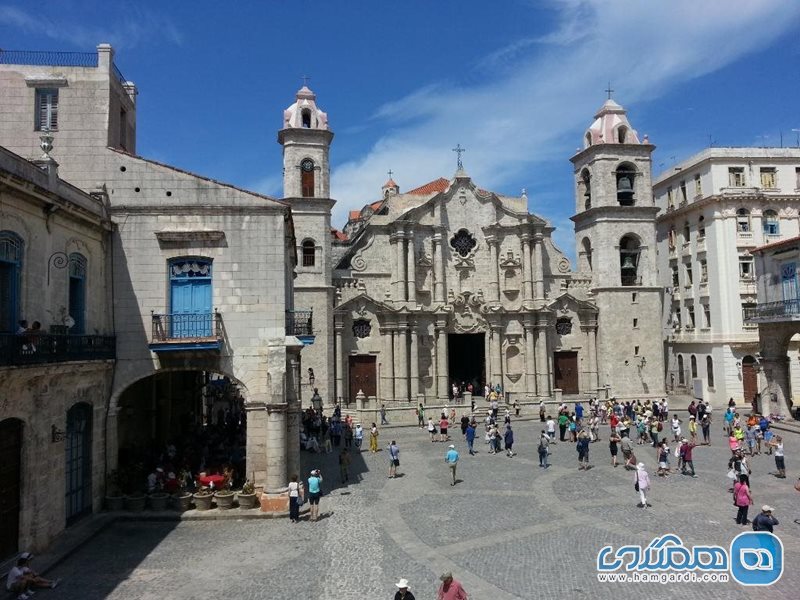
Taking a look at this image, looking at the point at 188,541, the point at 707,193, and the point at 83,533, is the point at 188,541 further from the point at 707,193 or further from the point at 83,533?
the point at 707,193

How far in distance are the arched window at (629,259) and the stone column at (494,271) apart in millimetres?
8006

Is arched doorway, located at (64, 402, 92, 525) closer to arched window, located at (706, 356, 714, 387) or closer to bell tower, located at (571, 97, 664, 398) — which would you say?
bell tower, located at (571, 97, 664, 398)

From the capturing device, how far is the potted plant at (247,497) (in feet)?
55.4

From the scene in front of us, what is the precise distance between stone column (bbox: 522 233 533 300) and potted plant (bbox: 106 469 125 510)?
Answer: 27.6 metres

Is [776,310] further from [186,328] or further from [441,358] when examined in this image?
[186,328]

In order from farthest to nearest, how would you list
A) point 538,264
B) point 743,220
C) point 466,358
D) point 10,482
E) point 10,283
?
point 466,358 < point 743,220 < point 538,264 < point 10,283 < point 10,482

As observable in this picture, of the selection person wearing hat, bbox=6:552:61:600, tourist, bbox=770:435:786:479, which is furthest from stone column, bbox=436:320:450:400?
person wearing hat, bbox=6:552:61:600

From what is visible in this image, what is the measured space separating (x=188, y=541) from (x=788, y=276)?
99.0 feet

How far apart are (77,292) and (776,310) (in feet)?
103

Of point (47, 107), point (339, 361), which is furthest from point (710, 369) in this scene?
point (47, 107)

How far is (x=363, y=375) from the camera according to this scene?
1470 inches

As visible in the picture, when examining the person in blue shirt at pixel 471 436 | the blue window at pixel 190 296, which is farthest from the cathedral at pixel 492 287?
the blue window at pixel 190 296

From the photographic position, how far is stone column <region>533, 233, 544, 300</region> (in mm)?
39312

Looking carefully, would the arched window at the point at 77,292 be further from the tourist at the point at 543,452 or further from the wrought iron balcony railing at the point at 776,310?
the wrought iron balcony railing at the point at 776,310
